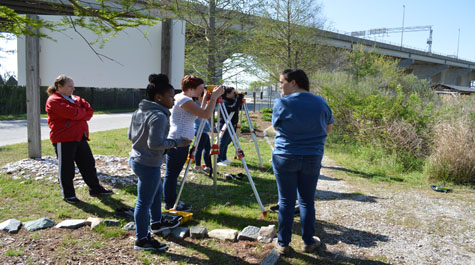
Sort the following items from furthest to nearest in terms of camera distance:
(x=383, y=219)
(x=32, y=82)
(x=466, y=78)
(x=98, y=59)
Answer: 1. (x=466, y=78)
2. (x=32, y=82)
3. (x=98, y=59)
4. (x=383, y=219)

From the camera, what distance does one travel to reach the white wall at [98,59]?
22.0 ft

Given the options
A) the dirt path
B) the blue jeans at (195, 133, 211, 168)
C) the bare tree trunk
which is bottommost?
the dirt path

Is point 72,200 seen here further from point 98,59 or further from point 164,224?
point 98,59

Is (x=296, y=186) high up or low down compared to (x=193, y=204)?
up

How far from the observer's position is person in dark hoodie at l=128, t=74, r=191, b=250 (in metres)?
3.21

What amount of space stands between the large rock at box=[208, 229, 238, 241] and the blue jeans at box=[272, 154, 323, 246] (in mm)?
603

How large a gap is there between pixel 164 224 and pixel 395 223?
3006mm

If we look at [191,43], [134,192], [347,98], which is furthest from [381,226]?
[191,43]

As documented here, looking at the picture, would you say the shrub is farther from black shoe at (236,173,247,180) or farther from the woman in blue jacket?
the woman in blue jacket

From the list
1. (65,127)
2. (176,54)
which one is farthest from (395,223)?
(176,54)

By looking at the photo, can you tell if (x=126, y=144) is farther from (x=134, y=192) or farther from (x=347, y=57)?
(x=347, y=57)

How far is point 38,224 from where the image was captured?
405 centimetres

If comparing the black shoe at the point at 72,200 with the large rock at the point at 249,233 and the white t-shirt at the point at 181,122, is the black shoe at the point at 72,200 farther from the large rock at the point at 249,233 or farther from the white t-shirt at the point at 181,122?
the large rock at the point at 249,233

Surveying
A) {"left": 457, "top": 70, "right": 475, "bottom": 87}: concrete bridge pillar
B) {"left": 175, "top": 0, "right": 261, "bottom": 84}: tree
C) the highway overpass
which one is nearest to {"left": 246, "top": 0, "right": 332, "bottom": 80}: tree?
{"left": 175, "top": 0, "right": 261, "bottom": 84}: tree
